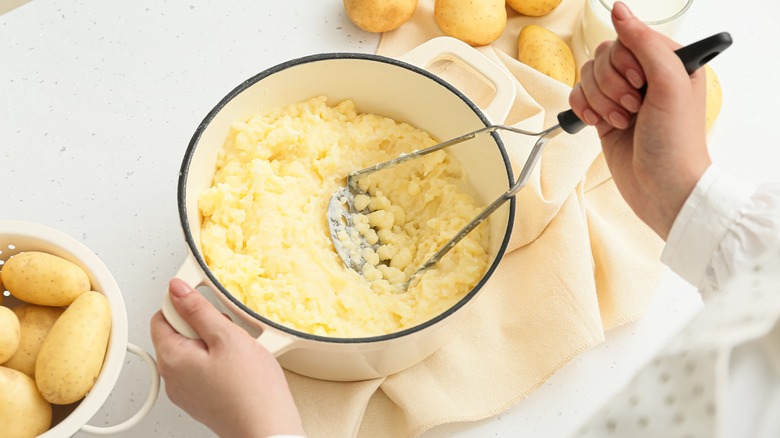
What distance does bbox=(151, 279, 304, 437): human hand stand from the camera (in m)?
0.63

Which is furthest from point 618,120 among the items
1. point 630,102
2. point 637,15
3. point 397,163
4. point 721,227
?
point 637,15

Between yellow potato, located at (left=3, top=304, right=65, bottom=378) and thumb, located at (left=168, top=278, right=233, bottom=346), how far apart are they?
0.15m

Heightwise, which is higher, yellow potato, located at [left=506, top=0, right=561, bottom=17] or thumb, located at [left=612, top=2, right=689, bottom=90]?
thumb, located at [left=612, top=2, right=689, bottom=90]

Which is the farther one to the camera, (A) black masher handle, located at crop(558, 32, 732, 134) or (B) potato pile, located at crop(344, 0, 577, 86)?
(B) potato pile, located at crop(344, 0, 577, 86)

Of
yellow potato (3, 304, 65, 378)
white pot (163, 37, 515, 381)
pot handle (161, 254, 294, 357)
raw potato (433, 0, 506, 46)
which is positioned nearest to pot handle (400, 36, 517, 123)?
white pot (163, 37, 515, 381)

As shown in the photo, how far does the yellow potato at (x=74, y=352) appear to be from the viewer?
0.64m

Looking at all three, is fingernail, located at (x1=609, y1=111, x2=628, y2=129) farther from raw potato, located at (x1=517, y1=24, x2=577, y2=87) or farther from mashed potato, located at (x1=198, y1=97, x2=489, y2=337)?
raw potato, located at (x1=517, y1=24, x2=577, y2=87)

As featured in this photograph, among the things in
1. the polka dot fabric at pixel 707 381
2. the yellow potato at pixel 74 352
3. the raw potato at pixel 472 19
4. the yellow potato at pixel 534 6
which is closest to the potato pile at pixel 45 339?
the yellow potato at pixel 74 352

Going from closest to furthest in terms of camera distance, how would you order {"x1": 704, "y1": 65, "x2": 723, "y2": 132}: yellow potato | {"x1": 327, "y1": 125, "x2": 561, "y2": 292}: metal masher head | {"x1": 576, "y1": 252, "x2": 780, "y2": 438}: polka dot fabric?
{"x1": 576, "y1": 252, "x2": 780, "y2": 438}: polka dot fabric → {"x1": 327, "y1": 125, "x2": 561, "y2": 292}: metal masher head → {"x1": 704, "y1": 65, "x2": 723, "y2": 132}: yellow potato

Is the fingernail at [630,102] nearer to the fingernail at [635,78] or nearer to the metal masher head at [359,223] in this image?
the fingernail at [635,78]

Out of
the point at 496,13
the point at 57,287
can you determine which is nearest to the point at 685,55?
the point at 496,13

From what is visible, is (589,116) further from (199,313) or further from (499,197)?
(199,313)

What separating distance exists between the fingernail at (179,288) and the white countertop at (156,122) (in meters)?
0.22

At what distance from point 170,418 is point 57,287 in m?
0.21
